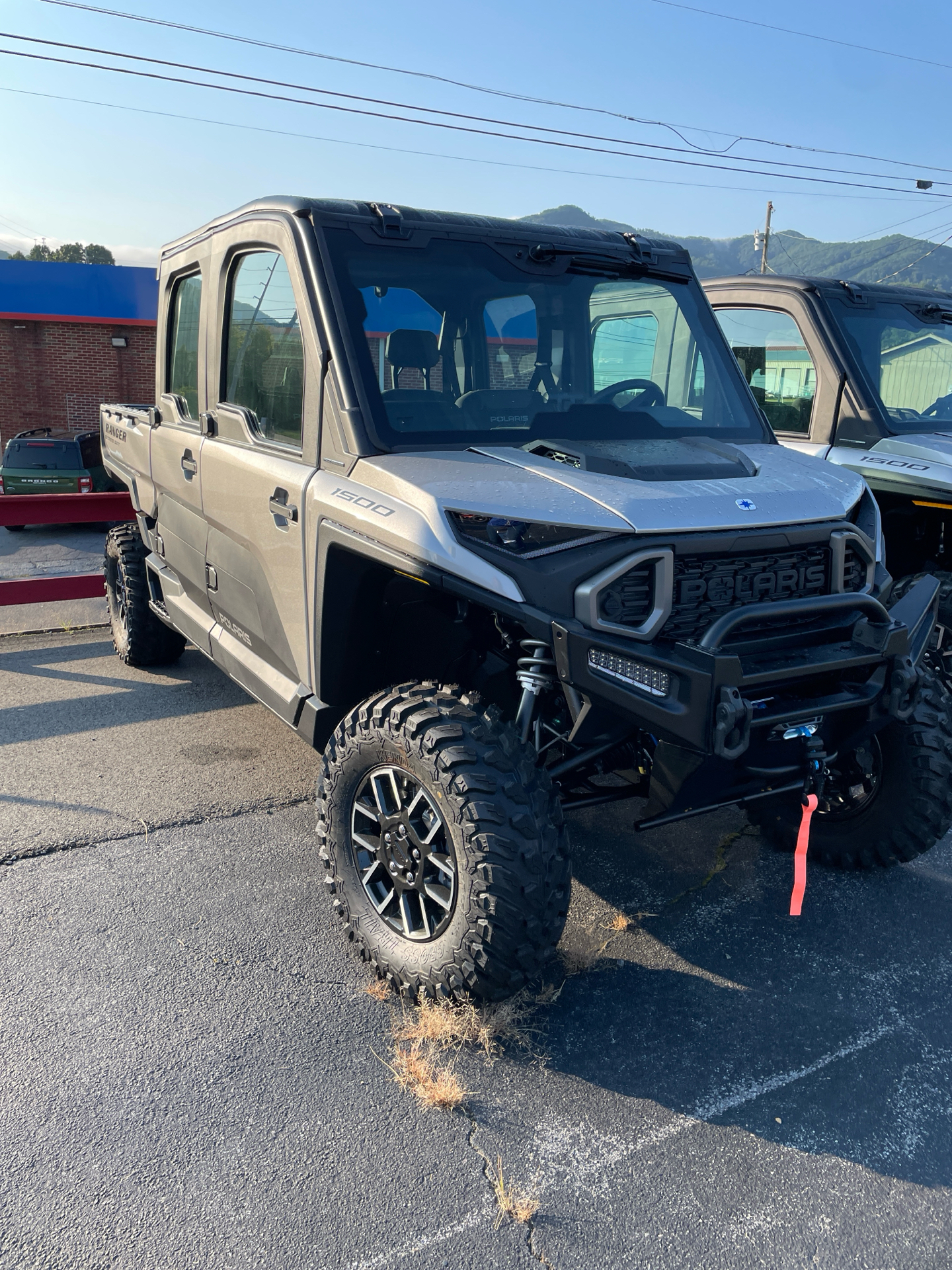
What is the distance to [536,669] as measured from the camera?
2.88 m

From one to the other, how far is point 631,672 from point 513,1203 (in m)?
1.34

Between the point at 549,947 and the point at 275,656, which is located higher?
the point at 275,656

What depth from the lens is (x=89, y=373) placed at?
25.7m

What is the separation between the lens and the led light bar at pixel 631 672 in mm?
2594

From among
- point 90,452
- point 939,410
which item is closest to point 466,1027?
point 939,410

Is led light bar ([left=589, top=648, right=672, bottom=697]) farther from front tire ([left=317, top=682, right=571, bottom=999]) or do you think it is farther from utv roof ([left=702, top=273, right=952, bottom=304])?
utv roof ([left=702, top=273, right=952, bottom=304])

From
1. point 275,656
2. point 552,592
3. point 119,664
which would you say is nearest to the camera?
point 552,592

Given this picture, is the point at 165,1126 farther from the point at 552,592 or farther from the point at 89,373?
the point at 89,373

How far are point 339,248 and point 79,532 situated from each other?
Result: 13680 millimetres

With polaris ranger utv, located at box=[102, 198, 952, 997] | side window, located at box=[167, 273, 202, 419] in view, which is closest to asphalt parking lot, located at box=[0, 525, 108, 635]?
side window, located at box=[167, 273, 202, 419]

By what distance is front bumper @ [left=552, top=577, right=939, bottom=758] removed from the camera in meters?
2.51

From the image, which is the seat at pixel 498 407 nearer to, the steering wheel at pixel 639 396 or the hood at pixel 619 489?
the hood at pixel 619 489

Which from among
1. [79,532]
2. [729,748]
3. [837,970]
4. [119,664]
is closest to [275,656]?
[729,748]

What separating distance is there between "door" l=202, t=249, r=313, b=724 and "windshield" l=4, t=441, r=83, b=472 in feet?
43.0
